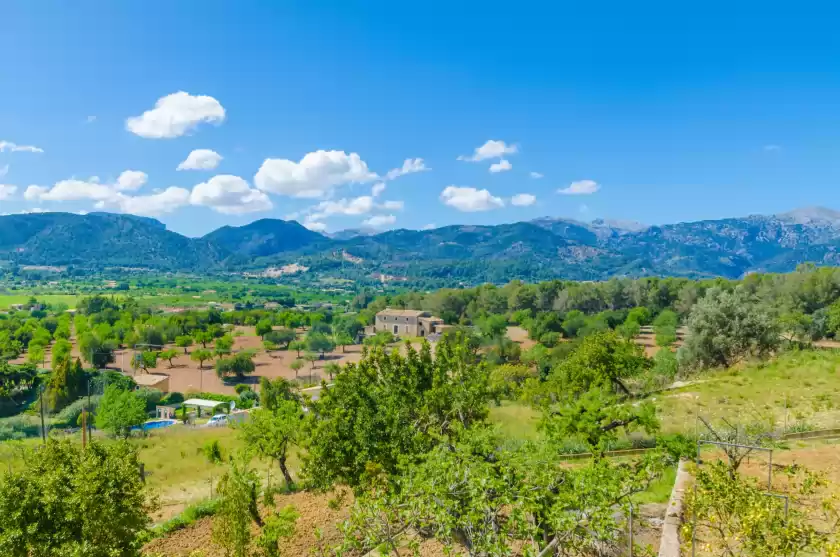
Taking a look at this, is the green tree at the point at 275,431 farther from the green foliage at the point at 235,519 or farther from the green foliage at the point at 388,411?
the green foliage at the point at 235,519

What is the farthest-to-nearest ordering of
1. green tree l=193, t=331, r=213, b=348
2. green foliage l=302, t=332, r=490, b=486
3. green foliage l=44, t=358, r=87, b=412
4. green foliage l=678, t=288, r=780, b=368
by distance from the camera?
green tree l=193, t=331, r=213, b=348, green foliage l=44, t=358, r=87, b=412, green foliage l=678, t=288, r=780, b=368, green foliage l=302, t=332, r=490, b=486

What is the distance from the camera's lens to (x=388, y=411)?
35.2ft

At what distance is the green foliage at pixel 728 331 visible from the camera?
29797 mm

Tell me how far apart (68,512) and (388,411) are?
220 inches

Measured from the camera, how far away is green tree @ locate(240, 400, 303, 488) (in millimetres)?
16125

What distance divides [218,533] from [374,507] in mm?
6080

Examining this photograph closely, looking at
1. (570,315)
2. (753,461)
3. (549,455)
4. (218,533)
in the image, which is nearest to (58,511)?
(218,533)

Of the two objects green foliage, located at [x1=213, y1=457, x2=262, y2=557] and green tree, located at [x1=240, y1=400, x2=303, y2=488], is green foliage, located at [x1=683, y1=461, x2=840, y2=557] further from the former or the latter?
green tree, located at [x1=240, y1=400, x2=303, y2=488]

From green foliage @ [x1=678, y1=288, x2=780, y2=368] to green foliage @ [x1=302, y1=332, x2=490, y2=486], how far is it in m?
23.1

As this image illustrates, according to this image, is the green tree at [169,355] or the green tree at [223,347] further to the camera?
the green tree at [223,347]

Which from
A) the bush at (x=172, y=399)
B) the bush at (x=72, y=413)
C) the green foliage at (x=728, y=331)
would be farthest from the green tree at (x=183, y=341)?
the green foliage at (x=728, y=331)

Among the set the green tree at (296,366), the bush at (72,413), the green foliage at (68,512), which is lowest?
the green tree at (296,366)

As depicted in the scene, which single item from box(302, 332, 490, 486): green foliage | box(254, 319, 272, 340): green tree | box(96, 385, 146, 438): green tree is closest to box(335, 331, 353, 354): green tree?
box(254, 319, 272, 340): green tree

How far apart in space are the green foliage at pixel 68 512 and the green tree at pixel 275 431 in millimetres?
7422
